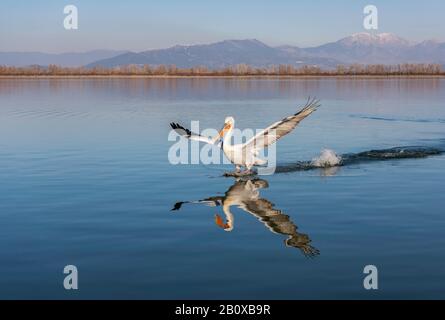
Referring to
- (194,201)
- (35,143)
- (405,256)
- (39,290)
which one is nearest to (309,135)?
(35,143)

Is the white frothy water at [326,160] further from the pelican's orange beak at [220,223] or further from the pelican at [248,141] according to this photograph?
the pelican's orange beak at [220,223]

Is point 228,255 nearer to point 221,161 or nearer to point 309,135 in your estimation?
point 221,161

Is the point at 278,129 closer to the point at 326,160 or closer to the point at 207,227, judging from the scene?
the point at 326,160

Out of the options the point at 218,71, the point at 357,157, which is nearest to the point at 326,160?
the point at 357,157

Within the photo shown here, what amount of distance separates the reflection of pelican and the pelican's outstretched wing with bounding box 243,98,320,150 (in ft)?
3.46

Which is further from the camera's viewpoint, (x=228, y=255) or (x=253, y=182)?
(x=253, y=182)

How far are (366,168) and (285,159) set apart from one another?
2783 millimetres

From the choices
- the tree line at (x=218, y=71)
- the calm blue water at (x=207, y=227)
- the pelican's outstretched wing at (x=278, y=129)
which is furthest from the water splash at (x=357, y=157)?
the tree line at (x=218, y=71)

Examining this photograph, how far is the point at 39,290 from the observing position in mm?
9258

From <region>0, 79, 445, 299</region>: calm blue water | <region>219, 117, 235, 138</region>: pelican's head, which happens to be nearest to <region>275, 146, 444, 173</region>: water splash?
<region>0, 79, 445, 299</region>: calm blue water

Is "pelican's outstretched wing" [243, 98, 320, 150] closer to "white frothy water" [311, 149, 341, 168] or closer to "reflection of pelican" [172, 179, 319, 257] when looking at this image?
"reflection of pelican" [172, 179, 319, 257]

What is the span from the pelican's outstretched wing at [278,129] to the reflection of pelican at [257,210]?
106 centimetres

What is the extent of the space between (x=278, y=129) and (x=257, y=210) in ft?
9.28

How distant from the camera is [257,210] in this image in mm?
14227
